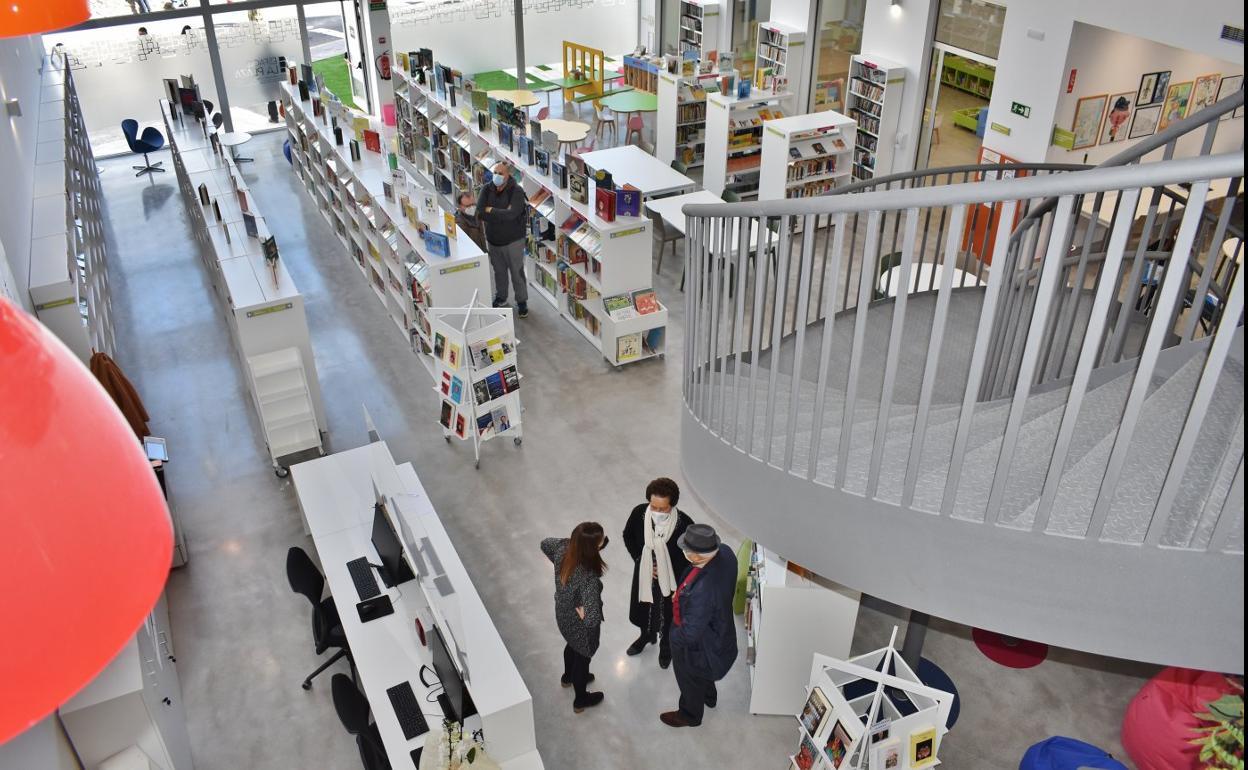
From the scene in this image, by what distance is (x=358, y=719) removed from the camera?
5129mm

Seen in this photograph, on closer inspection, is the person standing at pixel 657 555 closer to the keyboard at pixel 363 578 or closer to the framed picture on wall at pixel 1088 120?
the keyboard at pixel 363 578

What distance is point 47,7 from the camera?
2791 millimetres

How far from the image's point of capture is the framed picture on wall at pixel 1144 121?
10977mm

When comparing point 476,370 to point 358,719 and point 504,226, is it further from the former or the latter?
point 358,719

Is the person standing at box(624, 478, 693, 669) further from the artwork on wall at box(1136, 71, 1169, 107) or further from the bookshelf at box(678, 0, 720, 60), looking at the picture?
the bookshelf at box(678, 0, 720, 60)

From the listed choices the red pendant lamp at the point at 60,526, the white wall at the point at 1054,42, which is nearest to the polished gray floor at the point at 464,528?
the white wall at the point at 1054,42

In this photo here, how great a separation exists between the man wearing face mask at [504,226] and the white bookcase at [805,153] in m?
3.83

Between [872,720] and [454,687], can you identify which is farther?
[454,687]

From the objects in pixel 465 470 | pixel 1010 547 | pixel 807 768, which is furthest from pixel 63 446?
pixel 465 470

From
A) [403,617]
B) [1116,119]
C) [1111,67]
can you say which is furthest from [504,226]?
[1116,119]

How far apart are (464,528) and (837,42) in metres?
9.85

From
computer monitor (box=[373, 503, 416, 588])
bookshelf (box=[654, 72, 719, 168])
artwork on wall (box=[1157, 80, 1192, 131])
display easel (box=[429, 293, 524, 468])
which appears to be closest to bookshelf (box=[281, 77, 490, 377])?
display easel (box=[429, 293, 524, 468])

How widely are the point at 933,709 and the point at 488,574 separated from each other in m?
3.39

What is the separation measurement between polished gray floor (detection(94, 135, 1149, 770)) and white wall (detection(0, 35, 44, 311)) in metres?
1.84
